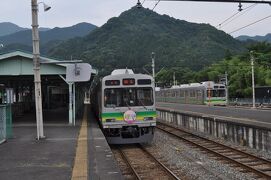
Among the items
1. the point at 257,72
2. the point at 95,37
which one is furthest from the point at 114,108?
the point at 95,37

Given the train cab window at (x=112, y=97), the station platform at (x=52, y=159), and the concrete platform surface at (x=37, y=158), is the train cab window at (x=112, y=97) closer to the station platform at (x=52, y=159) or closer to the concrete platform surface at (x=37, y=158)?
the station platform at (x=52, y=159)

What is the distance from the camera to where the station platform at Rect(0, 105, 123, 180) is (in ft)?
28.6

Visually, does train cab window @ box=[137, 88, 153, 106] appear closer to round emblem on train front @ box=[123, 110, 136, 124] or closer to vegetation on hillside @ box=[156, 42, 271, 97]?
round emblem on train front @ box=[123, 110, 136, 124]

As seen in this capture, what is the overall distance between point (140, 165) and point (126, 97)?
4216 mm

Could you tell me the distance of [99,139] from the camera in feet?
50.7

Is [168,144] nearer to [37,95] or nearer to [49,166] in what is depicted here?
[37,95]

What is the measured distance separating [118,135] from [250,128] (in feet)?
16.2

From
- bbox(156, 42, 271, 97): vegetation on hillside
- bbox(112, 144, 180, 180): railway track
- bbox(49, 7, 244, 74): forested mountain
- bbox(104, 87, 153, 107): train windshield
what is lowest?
bbox(112, 144, 180, 180): railway track

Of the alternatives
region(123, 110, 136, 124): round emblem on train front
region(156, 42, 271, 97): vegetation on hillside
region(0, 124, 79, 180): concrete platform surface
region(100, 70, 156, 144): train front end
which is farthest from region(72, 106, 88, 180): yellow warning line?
region(156, 42, 271, 97): vegetation on hillside

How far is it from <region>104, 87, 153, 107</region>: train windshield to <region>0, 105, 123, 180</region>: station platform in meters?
1.47

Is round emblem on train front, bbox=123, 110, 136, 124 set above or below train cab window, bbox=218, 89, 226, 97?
below

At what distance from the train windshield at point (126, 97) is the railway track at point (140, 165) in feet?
5.71

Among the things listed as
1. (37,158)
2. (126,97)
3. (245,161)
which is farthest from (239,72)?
(37,158)

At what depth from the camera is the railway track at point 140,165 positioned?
10920 millimetres
